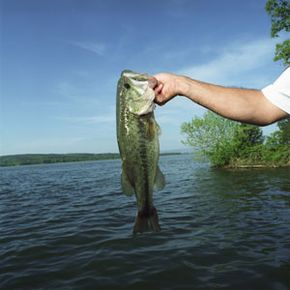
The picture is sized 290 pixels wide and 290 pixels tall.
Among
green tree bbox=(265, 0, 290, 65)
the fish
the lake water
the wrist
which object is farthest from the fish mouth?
green tree bbox=(265, 0, 290, 65)

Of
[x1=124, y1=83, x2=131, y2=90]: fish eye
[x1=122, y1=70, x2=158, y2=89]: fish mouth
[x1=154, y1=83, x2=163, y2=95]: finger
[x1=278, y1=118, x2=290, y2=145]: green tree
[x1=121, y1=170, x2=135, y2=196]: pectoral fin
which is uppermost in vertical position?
[x1=278, y1=118, x2=290, y2=145]: green tree

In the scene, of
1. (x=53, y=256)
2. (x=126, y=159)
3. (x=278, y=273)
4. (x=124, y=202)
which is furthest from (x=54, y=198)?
(x=126, y=159)

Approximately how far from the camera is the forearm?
326cm

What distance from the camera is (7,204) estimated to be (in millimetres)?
20500

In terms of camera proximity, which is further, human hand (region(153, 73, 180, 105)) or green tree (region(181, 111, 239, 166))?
green tree (region(181, 111, 239, 166))

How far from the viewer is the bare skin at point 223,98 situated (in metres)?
3.27

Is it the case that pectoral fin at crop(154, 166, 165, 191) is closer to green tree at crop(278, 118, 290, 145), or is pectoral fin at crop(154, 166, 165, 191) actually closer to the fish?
the fish

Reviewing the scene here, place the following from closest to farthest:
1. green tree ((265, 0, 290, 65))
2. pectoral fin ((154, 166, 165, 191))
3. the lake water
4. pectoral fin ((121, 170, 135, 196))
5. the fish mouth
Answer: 1. the fish mouth
2. pectoral fin ((121, 170, 135, 196))
3. pectoral fin ((154, 166, 165, 191))
4. the lake water
5. green tree ((265, 0, 290, 65))

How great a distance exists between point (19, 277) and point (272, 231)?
839 centimetres

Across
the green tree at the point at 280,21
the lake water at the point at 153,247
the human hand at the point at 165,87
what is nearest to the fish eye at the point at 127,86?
the human hand at the point at 165,87

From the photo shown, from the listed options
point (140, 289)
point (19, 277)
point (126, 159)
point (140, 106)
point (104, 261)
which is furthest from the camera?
point (104, 261)

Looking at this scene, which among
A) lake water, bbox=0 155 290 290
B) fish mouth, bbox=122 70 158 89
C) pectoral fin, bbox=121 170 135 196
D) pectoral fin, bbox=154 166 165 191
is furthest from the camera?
lake water, bbox=0 155 290 290

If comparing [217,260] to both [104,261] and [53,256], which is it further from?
[53,256]

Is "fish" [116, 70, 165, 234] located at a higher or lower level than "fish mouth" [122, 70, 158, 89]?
lower
